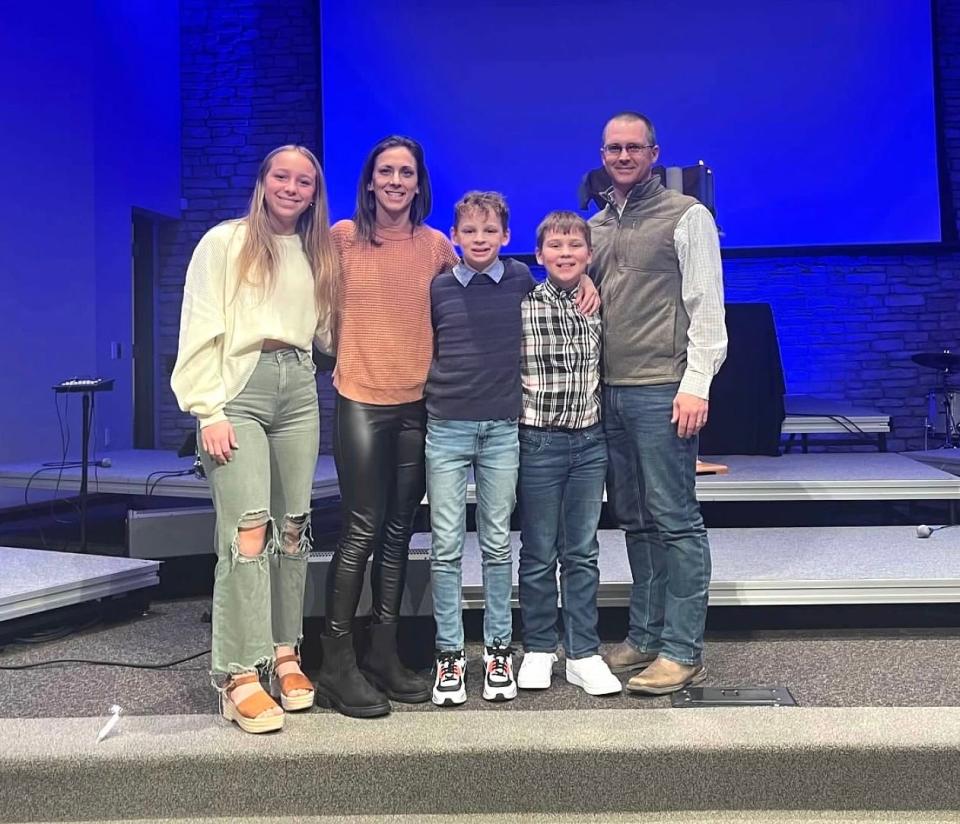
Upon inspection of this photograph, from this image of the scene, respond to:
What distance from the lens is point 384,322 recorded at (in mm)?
1941

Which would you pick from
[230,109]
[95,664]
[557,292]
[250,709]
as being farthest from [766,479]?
[230,109]

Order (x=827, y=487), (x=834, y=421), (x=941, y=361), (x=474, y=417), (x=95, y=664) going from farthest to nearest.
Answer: (x=941, y=361) < (x=834, y=421) < (x=827, y=487) < (x=95, y=664) < (x=474, y=417)

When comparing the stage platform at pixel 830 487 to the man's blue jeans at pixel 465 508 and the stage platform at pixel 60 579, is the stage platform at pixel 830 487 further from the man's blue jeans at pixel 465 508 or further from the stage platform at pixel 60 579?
the stage platform at pixel 60 579

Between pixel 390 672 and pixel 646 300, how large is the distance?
0.98m

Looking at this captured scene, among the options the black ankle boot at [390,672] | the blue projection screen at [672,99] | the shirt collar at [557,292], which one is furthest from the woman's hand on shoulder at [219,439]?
the blue projection screen at [672,99]

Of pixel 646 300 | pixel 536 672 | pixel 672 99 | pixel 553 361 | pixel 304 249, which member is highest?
pixel 672 99

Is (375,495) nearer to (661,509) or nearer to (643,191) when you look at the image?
(661,509)

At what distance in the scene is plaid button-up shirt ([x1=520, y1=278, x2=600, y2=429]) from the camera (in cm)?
202

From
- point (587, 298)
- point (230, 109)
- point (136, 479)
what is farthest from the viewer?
point (230, 109)

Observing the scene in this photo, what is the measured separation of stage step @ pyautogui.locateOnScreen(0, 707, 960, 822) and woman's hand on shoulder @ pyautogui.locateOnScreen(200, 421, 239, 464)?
551 mm

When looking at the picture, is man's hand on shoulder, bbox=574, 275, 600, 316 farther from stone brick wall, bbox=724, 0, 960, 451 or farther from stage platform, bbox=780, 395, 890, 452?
stone brick wall, bbox=724, 0, 960, 451

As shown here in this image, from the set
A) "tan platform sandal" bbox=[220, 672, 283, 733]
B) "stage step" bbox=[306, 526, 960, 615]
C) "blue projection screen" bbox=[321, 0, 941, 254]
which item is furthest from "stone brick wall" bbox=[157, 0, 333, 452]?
"tan platform sandal" bbox=[220, 672, 283, 733]

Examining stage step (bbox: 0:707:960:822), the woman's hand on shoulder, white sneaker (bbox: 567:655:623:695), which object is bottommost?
stage step (bbox: 0:707:960:822)

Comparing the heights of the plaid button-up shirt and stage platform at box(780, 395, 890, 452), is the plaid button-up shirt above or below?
above
